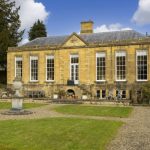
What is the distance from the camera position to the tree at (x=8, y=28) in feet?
158

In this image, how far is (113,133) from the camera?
13.1 m

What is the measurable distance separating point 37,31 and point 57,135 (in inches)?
2130

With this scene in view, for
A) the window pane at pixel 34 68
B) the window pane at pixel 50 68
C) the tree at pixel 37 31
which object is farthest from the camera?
the tree at pixel 37 31

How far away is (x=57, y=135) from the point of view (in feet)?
40.6

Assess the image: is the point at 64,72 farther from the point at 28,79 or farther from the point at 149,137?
the point at 149,137

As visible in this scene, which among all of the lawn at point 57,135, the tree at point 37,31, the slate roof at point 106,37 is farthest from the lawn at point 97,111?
the tree at point 37,31

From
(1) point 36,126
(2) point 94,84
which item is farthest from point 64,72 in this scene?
(1) point 36,126

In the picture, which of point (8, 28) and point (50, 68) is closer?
point (50, 68)

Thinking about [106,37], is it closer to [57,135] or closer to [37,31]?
[57,135]

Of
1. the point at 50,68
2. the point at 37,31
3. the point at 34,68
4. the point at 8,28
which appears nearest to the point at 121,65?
the point at 50,68

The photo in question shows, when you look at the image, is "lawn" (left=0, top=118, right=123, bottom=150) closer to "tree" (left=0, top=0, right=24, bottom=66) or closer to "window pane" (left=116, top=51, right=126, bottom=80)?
"window pane" (left=116, top=51, right=126, bottom=80)

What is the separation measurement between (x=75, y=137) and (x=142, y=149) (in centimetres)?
279

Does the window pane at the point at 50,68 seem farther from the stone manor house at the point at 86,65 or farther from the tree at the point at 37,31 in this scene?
the tree at the point at 37,31

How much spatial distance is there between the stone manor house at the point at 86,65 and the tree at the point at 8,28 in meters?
8.02
